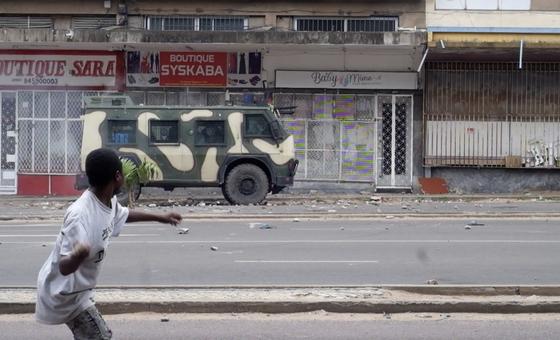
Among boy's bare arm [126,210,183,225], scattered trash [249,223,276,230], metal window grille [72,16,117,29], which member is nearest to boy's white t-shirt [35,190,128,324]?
boy's bare arm [126,210,183,225]

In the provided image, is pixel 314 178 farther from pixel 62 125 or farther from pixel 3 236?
pixel 3 236

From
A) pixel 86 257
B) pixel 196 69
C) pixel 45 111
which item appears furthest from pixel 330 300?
pixel 45 111

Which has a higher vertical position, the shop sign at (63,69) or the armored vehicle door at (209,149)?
the shop sign at (63,69)

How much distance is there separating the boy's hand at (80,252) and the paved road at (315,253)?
4.68 meters

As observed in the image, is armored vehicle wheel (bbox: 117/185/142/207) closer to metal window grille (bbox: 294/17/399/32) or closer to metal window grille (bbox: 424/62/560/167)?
metal window grille (bbox: 294/17/399/32)

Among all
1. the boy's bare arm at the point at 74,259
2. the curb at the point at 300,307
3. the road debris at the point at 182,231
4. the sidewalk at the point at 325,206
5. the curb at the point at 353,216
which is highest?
the boy's bare arm at the point at 74,259

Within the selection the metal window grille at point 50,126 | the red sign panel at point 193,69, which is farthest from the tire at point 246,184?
the metal window grille at point 50,126

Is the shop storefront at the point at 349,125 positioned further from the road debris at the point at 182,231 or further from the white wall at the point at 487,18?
the road debris at the point at 182,231

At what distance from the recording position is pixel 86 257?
3.92 metres

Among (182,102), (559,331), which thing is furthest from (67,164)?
(559,331)

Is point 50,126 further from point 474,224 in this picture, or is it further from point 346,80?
point 474,224

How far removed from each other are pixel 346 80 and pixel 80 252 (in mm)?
19109

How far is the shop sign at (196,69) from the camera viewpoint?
74.1 ft

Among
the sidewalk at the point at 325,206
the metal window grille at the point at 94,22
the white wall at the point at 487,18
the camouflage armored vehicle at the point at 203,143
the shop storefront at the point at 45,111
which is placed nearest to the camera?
the sidewalk at the point at 325,206
